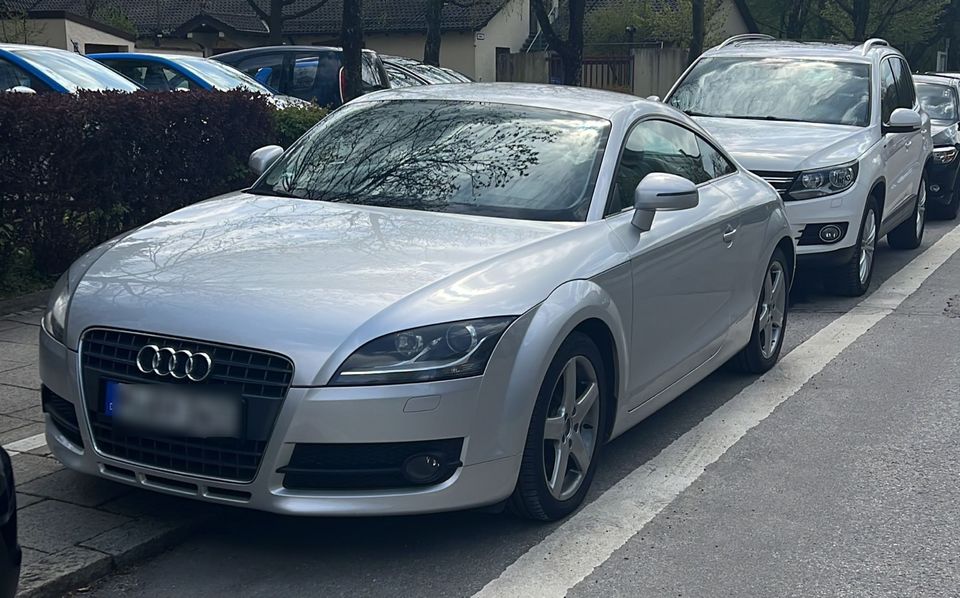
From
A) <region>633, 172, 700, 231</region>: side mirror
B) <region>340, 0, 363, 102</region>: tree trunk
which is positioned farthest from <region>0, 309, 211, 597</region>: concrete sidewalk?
<region>340, 0, 363, 102</region>: tree trunk

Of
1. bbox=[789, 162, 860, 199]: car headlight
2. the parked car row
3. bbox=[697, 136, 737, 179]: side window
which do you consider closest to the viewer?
bbox=[697, 136, 737, 179]: side window

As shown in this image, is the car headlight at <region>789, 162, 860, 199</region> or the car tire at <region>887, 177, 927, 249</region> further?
the car tire at <region>887, 177, 927, 249</region>

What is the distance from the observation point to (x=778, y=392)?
22.0ft

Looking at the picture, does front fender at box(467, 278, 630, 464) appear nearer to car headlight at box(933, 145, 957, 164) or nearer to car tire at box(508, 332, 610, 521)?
car tire at box(508, 332, 610, 521)

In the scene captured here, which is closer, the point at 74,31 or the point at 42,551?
the point at 42,551

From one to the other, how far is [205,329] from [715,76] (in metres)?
8.06

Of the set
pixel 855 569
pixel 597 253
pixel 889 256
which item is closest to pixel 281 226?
pixel 597 253

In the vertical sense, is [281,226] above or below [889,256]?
above

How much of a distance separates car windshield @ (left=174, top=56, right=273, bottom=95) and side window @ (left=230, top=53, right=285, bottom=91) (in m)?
2.39

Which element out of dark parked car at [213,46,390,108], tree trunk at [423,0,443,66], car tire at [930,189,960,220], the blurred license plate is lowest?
car tire at [930,189,960,220]

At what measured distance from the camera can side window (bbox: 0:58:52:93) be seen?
34.9 feet

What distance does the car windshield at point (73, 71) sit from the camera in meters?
10.7

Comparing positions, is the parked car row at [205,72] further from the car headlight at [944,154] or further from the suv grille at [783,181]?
the car headlight at [944,154]

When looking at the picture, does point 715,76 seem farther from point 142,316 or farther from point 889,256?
point 142,316
